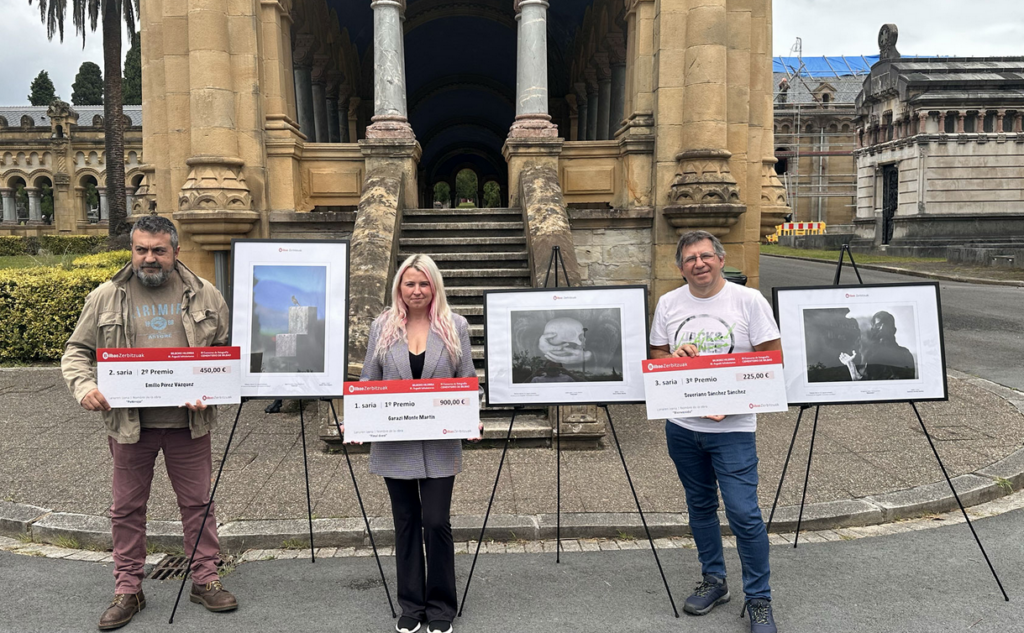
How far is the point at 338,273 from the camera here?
450cm

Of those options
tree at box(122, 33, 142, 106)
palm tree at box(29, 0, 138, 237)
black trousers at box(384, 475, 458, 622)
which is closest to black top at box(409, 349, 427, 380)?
black trousers at box(384, 475, 458, 622)

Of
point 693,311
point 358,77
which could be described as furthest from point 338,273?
point 358,77

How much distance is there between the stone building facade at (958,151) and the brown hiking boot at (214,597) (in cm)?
3588

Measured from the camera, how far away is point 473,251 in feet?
29.6

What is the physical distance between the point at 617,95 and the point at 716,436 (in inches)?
469

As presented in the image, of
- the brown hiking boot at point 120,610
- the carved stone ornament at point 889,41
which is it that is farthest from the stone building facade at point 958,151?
the brown hiking boot at point 120,610

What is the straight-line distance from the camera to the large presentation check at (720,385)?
3.62m

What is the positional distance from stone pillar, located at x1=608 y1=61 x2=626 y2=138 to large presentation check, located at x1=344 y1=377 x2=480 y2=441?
38.0 ft

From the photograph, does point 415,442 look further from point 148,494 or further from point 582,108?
point 582,108

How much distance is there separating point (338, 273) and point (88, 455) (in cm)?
366

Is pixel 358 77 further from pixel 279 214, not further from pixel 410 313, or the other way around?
pixel 410 313

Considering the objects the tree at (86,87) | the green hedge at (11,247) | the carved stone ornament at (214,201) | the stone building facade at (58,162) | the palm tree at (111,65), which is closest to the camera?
the carved stone ornament at (214,201)

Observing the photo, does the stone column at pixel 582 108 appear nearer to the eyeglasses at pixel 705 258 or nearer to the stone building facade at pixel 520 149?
the stone building facade at pixel 520 149

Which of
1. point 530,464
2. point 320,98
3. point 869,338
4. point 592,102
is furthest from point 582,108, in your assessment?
point 869,338
